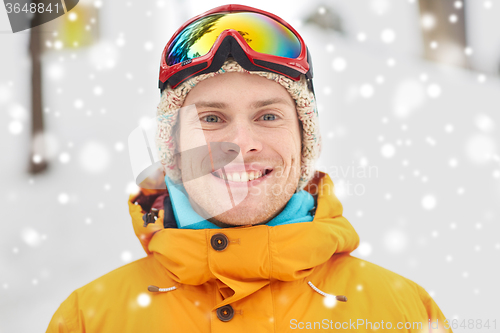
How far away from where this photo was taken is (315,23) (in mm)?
2764

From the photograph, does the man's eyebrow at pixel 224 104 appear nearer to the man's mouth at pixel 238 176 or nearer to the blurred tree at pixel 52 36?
the man's mouth at pixel 238 176

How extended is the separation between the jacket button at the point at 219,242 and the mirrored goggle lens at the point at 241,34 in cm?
99

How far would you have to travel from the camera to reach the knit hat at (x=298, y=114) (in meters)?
1.90

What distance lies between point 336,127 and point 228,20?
1258 mm

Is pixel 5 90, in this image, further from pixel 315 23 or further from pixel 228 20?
pixel 315 23

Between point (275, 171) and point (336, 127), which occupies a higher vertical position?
point (336, 127)

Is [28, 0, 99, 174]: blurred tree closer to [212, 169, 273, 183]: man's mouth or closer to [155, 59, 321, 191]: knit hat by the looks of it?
[155, 59, 321, 191]: knit hat

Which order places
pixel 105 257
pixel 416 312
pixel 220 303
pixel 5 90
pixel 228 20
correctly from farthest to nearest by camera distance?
1. pixel 5 90
2. pixel 105 257
3. pixel 228 20
4. pixel 416 312
5. pixel 220 303

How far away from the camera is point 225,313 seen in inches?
60.6

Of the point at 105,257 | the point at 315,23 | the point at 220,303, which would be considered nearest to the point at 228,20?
the point at 315,23

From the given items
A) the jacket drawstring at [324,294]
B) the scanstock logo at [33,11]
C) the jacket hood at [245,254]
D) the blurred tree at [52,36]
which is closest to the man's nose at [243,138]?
the jacket hood at [245,254]

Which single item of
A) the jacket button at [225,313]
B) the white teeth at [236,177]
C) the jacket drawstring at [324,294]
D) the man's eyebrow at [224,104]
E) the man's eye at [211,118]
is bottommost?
the jacket drawstring at [324,294]

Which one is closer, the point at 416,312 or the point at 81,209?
the point at 416,312

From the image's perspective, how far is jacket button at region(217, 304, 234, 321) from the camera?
1525 mm
